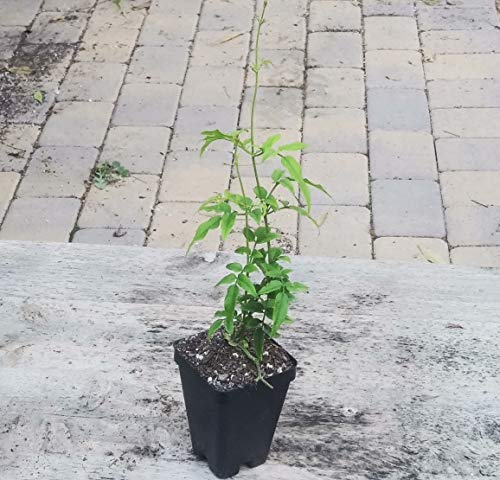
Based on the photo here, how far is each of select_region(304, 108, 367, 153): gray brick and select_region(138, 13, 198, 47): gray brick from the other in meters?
0.81

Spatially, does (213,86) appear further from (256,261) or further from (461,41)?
(256,261)

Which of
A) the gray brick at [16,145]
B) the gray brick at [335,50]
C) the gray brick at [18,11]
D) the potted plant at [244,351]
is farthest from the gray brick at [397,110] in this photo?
the potted plant at [244,351]

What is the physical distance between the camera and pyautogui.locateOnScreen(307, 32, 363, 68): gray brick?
413 centimetres

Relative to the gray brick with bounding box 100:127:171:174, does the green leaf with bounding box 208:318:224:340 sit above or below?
above

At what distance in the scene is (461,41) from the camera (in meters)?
4.25

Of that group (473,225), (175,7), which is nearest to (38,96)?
(175,7)

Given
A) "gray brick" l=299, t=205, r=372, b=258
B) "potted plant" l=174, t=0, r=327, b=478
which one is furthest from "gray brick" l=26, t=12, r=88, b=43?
"potted plant" l=174, t=0, r=327, b=478

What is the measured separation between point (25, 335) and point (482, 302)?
1.20m

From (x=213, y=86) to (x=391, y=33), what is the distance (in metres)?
0.90

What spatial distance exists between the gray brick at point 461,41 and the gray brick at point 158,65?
1076mm

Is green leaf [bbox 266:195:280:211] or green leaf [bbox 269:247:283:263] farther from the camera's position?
green leaf [bbox 269:247:283:263]

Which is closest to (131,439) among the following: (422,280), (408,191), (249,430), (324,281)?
(249,430)

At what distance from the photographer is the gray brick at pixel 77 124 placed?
3680 mm

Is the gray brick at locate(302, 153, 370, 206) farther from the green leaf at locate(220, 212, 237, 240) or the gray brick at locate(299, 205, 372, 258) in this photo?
the green leaf at locate(220, 212, 237, 240)
